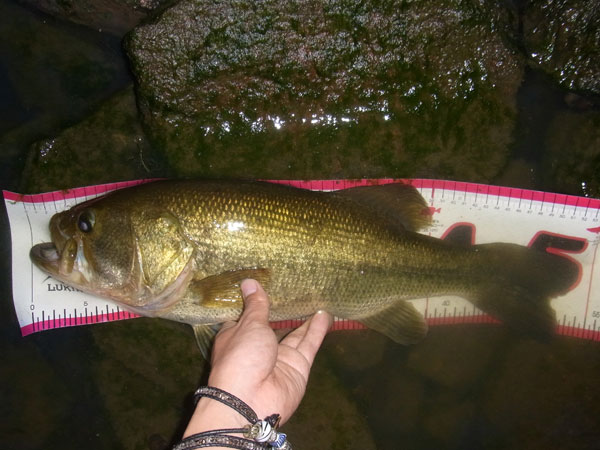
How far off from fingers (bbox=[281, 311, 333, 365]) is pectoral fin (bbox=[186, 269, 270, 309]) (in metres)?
0.44

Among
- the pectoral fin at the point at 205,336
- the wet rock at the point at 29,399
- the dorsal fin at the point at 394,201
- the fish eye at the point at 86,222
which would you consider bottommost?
the wet rock at the point at 29,399

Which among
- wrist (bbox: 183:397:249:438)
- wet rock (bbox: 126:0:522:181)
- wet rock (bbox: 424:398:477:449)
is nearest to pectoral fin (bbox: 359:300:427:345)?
wet rock (bbox: 424:398:477:449)

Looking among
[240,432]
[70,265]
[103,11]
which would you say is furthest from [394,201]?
[103,11]

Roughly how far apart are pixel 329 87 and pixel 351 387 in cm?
200

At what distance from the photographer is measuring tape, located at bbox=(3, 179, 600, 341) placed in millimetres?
2539

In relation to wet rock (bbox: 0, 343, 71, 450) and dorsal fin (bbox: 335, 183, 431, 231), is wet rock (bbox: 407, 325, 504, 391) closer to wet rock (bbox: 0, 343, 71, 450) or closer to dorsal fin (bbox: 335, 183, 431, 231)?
dorsal fin (bbox: 335, 183, 431, 231)

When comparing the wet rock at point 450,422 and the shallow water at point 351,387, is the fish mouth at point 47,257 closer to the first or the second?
the shallow water at point 351,387

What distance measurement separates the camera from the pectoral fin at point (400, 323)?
2.49 m

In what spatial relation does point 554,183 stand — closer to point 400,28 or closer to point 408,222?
point 408,222

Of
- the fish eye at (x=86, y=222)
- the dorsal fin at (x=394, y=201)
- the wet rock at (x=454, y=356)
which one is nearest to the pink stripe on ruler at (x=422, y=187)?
the dorsal fin at (x=394, y=201)

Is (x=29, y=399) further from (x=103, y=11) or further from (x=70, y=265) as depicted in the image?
(x=103, y=11)

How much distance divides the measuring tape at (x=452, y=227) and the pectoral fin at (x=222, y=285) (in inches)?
30.4

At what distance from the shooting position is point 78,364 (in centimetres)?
278

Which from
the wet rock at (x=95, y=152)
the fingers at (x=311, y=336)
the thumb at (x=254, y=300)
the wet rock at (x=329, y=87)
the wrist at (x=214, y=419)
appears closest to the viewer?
the wrist at (x=214, y=419)
